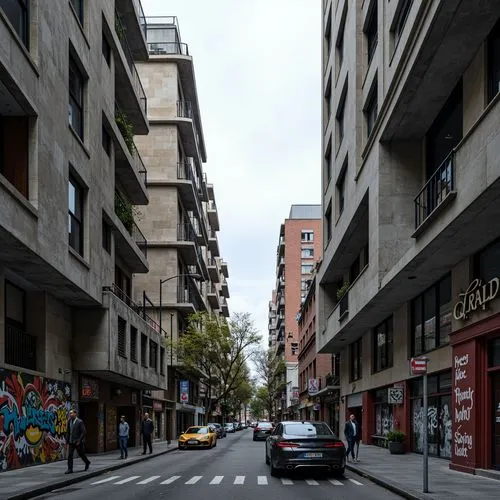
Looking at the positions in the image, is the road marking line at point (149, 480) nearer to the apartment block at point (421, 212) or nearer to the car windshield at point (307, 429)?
the car windshield at point (307, 429)

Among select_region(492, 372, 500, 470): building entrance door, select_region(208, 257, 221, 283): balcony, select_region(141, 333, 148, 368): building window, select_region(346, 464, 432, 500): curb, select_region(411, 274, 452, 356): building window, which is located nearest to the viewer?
select_region(346, 464, 432, 500): curb

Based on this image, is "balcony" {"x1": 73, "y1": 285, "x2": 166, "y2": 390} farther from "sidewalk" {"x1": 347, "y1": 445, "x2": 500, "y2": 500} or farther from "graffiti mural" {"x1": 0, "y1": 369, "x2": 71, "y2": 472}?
"sidewalk" {"x1": 347, "y1": 445, "x2": 500, "y2": 500}

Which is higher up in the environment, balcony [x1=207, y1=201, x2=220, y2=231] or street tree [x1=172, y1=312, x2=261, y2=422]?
balcony [x1=207, y1=201, x2=220, y2=231]

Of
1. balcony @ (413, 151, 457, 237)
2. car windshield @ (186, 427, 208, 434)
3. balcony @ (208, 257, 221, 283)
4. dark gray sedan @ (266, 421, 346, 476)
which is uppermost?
balcony @ (208, 257, 221, 283)

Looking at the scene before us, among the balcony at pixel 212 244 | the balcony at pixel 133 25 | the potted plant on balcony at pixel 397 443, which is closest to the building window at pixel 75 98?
the balcony at pixel 133 25

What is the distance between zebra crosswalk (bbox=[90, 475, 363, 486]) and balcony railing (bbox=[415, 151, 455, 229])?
6966mm

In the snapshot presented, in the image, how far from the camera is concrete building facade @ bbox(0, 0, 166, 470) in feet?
62.0

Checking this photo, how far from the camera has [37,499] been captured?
1403 centimetres

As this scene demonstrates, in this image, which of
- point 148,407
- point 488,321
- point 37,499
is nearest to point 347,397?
point 148,407

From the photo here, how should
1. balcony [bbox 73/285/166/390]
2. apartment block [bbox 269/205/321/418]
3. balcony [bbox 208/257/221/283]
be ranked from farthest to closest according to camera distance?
apartment block [bbox 269/205/321/418]
balcony [bbox 208/257/221/283]
balcony [bbox 73/285/166/390]

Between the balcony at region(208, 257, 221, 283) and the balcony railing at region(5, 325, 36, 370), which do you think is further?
the balcony at region(208, 257, 221, 283)

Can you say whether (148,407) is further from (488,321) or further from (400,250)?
(488,321)

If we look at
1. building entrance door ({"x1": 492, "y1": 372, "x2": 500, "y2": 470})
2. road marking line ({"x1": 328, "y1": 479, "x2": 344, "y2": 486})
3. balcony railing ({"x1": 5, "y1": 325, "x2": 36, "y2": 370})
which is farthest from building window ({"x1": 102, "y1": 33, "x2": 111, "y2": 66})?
building entrance door ({"x1": 492, "y1": 372, "x2": 500, "y2": 470})

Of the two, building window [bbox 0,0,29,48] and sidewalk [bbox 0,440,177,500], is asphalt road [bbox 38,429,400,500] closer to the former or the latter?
sidewalk [bbox 0,440,177,500]
